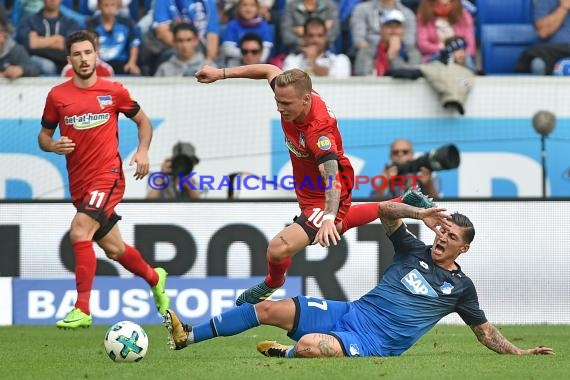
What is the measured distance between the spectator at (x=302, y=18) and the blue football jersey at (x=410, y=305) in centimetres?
833

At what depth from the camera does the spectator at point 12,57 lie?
15.9 meters

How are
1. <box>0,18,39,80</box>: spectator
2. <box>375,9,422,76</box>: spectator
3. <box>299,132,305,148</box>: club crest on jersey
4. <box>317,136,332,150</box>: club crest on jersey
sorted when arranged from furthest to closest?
<box>375,9,422,76</box>: spectator < <box>0,18,39,80</box>: spectator < <box>299,132,305,148</box>: club crest on jersey < <box>317,136,332,150</box>: club crest on jersey

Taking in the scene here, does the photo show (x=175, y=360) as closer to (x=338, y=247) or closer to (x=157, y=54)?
(x=338, y=247)

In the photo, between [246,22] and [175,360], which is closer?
[175,360]

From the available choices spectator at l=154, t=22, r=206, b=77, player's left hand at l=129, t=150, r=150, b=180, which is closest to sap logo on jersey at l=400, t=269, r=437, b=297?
player's left hand at l=129, t=150, r=150, b=180

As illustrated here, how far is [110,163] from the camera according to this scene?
1144 centimetres

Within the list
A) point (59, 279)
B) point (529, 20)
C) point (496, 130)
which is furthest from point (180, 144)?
point (529, 20)

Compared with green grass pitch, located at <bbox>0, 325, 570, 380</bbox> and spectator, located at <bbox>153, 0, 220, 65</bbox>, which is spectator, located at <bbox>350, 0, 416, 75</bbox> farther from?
green grass pitch, located at <bbox>0, 325, 570, 380</bbox>

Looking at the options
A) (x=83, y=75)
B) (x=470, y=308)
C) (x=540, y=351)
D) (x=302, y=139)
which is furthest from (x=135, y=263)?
(x=540, y=351)

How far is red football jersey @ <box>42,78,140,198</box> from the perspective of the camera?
11344mm

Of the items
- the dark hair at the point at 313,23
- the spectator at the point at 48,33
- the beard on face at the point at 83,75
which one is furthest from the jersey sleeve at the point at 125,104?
the dark hair at the point at 313,23

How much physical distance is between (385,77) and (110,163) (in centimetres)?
521

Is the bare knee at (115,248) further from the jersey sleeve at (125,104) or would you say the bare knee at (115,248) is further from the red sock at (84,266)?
the jersey sleeve at (125,104)

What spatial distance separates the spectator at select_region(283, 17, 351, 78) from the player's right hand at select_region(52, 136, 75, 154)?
5750mm
